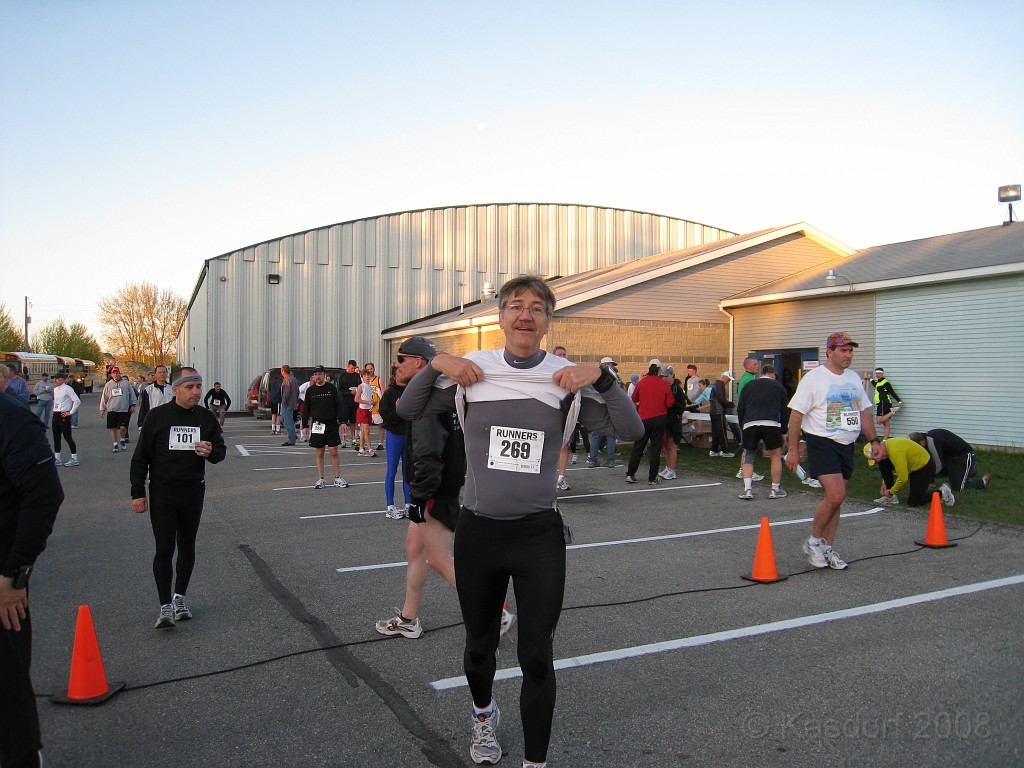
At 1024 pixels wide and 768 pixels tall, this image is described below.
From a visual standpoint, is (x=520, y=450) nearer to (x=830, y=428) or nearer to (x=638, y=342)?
(x=830, y=428)

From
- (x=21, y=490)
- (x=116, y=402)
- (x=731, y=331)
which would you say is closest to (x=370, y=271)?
(x=116, y=402)

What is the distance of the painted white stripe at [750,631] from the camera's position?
4391 mm

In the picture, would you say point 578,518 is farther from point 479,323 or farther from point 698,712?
point 479,323

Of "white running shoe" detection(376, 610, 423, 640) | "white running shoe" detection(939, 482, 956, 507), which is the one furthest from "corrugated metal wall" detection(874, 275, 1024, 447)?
"white running shoe" detection(376, 610, 423, 640)

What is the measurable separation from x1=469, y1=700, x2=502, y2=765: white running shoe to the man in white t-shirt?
423 centimetres

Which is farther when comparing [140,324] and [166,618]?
[140,324]

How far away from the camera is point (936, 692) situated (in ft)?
13.1

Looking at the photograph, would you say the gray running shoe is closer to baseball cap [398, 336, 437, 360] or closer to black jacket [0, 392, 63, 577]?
baseball cap [398, 336, 437, 360]

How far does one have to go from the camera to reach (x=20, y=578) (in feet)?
9.00

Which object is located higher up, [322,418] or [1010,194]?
[1010,194]

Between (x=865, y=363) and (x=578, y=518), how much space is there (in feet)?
37.8

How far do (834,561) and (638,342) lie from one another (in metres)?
14.3

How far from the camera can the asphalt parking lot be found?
11.4ft

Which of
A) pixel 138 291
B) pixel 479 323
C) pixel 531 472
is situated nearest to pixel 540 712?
pixel 531 472
